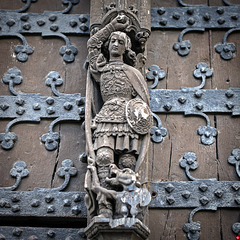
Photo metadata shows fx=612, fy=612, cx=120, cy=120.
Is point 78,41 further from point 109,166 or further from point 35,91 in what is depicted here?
point 109,166

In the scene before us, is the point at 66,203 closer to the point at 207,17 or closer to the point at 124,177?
the point at 124,177

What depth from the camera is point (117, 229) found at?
9.86 ft

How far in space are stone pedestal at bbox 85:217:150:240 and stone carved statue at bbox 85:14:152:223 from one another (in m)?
0.05

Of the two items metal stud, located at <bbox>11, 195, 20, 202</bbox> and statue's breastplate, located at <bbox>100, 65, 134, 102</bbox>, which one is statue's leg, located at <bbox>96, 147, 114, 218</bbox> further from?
metal stud, located at <bbox>11, 195, 20, 202</bbox>

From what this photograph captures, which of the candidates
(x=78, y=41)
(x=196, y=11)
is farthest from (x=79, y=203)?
(x=196, y=11)

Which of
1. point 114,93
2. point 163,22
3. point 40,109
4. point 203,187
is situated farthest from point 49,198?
point 163,22

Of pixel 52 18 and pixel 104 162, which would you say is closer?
pixel 104 162

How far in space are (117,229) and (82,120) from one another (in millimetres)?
975

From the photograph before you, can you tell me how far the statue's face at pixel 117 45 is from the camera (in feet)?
11.7

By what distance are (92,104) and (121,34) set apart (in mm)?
446

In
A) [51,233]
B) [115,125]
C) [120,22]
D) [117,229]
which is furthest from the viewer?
[120,22]

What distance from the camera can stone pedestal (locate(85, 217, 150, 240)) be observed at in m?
2.99

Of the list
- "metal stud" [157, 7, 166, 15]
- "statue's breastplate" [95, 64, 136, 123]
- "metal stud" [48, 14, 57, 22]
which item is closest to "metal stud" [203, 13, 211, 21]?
"metal stud" [157, 7, 166, 15]

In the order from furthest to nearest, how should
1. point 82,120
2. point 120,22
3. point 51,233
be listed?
point 82,120
point 120,22
point 51,233
